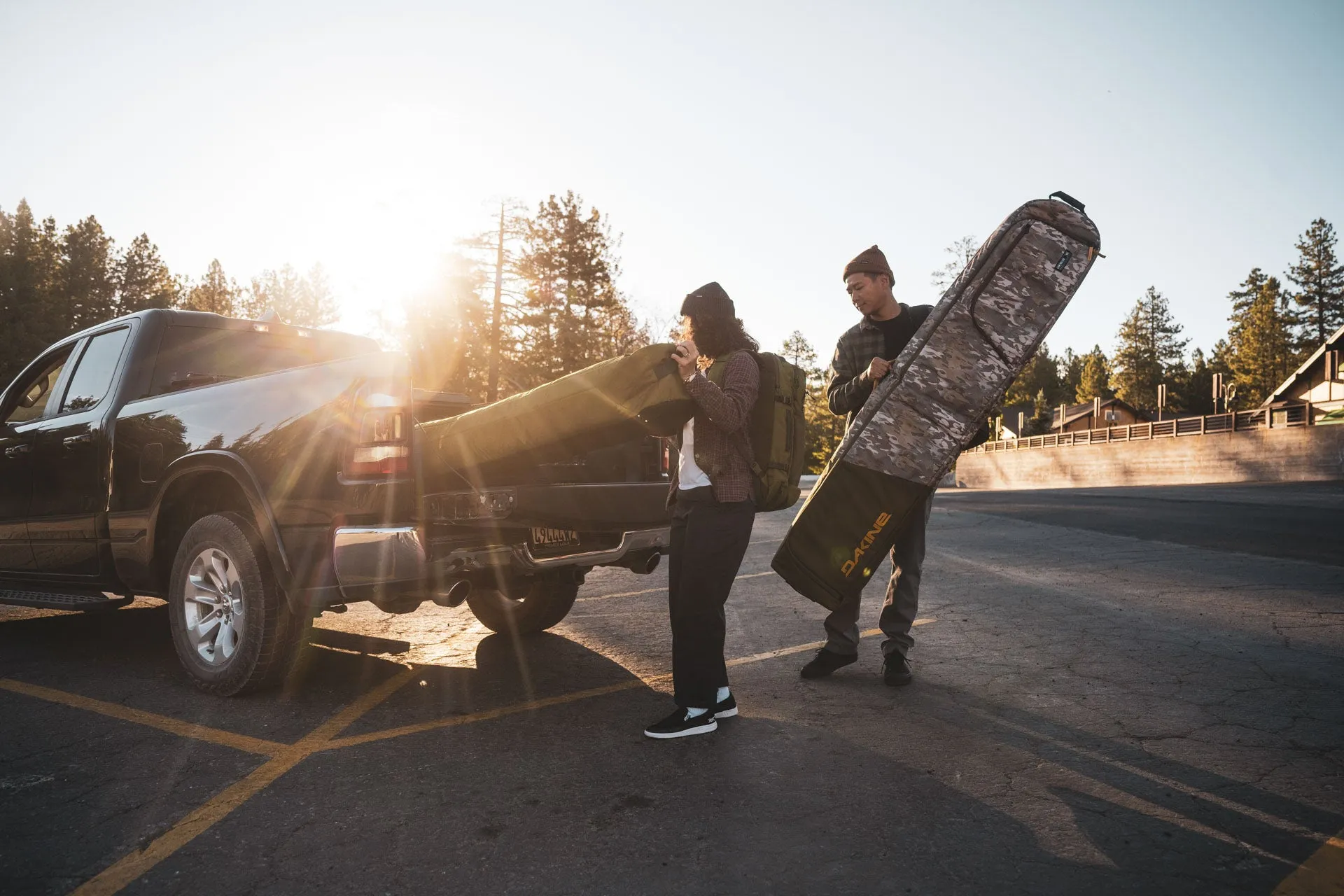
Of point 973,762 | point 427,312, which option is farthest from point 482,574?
point 427,312

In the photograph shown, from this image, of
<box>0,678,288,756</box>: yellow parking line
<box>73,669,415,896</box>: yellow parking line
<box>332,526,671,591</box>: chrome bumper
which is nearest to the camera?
<box>73,669,415,896</box>: yellow parking line

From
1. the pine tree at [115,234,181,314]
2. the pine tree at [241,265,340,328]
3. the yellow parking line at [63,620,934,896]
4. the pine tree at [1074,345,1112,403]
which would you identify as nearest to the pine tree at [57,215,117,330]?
the pine tree at [115,234,181,314]

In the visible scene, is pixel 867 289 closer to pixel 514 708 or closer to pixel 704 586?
pixel 704 586

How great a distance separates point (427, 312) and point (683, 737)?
3814 centimetres

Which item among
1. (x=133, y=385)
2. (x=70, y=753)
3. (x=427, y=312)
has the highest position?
(x=427, y=312)

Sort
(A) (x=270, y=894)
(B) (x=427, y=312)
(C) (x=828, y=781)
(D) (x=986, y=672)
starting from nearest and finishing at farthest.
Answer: (A) (x=270, y=894) → (C) (x=828, y=781) → (D) (x=986, y=672) → (B) (x=427, y=312)

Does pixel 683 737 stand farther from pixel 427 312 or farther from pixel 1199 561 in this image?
pixel 427 312

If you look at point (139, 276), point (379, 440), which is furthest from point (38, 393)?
point (139, 276)

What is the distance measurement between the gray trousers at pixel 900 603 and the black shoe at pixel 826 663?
0.23ft

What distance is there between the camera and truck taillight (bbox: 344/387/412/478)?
13.0ft

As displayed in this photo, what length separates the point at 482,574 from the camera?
419cm

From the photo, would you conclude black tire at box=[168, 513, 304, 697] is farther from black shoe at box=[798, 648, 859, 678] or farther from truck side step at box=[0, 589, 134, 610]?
black shoe at box=[798, 648, 859, 678]

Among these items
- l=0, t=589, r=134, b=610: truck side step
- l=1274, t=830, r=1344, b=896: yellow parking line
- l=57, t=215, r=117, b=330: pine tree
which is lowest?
l=1274, t=830, r=1344, b=896: yellow parking line

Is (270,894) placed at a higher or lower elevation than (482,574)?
lower
